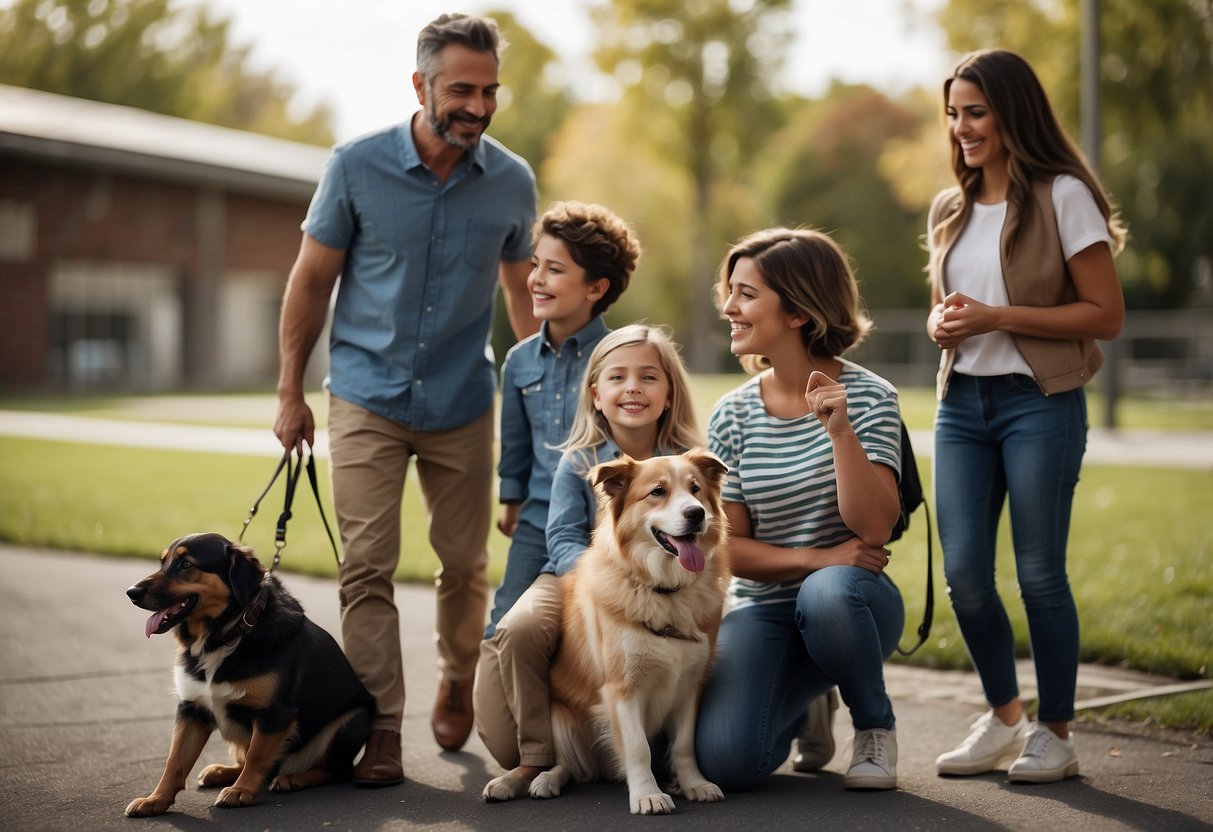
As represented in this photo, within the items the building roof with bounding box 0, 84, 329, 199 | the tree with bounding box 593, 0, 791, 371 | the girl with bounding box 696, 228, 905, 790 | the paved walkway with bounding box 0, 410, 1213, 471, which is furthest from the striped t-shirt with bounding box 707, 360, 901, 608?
the tree with bounding box 593, 0, 791, 371

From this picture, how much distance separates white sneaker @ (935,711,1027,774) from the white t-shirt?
4.19 ft

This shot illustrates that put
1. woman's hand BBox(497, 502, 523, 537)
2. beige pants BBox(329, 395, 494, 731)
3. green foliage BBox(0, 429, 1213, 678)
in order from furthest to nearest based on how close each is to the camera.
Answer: green foliage BBox(0, 429, 1213, 678) < woman's hand BBox(497, 502, 523, 537) < beige pants BBox(329, 395, 494, 731)

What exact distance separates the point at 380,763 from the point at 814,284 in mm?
2277

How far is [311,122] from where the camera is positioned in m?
69.5

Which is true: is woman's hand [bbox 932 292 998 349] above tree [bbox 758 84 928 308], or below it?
below

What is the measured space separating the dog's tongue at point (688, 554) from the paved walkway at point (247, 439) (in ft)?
36.6

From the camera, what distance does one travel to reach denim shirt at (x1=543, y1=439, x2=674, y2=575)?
4457 mm

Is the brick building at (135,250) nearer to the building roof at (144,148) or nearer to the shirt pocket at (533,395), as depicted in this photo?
the building roof at (144,148)

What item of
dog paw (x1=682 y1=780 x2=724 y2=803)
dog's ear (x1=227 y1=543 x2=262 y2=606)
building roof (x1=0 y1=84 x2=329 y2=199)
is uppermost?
building roof (x1=0 y1=84 x2=329 y2=199)

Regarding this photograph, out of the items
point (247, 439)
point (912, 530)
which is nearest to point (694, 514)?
point (912, 530)

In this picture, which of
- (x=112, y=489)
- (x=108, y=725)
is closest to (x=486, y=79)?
(x=108, y=725)

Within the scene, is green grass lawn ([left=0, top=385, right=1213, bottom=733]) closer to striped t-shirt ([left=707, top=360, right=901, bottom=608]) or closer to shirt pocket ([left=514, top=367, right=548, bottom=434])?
striped t-shirt ([left=707, top=360, right=901, bottom=608])

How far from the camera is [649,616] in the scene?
4.00m

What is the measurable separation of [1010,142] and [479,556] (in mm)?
2631
